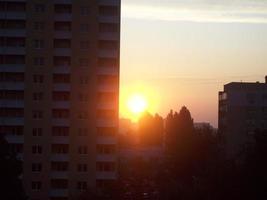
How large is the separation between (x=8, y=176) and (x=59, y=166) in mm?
19904

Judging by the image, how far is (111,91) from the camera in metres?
42.8

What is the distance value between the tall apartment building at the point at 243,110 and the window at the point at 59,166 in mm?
25236

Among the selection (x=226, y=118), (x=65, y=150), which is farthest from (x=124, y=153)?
(x=65, y=150)

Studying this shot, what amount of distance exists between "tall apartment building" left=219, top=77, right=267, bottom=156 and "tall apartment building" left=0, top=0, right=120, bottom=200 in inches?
954

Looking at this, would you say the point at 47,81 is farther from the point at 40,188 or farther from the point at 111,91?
the point at 40,188

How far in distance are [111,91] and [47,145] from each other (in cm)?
543

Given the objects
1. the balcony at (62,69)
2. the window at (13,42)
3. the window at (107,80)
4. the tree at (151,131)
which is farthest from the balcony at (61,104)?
the tree at (151,131)

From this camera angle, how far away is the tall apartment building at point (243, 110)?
6431 cm

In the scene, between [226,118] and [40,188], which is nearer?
[40,188]

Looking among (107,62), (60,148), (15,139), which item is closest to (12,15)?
(107,62)

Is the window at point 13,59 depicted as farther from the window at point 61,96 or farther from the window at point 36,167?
the window at point 36,167

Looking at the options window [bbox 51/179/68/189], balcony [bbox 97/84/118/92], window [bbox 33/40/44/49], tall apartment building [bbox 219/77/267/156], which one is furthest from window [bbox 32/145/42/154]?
tall apartment building [bbox 219/77/267/156]

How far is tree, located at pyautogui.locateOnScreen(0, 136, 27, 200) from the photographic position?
2242 centimetres

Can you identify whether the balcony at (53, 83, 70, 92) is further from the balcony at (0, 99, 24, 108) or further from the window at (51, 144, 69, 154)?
the window at (51, 144, 69, 154)
